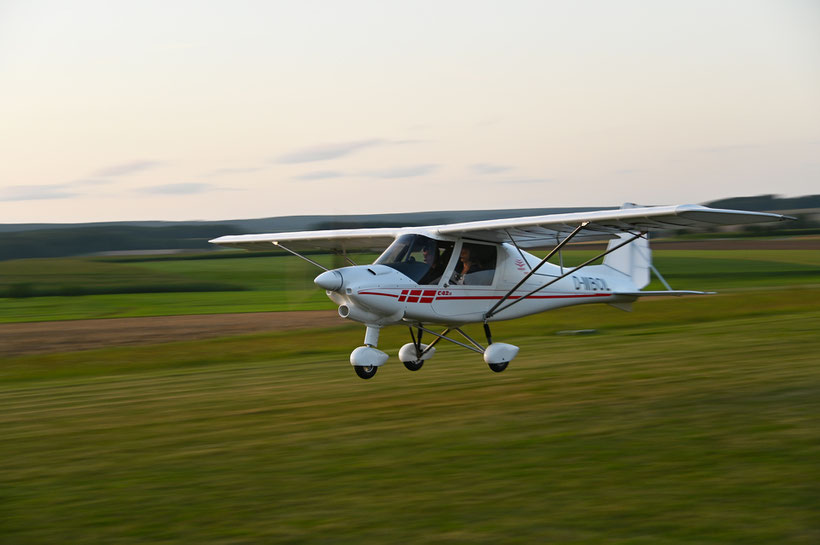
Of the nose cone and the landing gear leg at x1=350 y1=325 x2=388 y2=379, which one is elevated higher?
the nose cone

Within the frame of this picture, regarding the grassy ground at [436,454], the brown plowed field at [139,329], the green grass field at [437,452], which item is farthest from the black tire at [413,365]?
the brown plowed field at [139,329]

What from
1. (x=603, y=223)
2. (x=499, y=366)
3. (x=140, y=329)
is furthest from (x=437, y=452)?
→ (x=140, y=329)

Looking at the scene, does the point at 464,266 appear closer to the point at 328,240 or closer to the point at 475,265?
the point at 475,265

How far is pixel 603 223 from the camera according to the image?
37.6 ft

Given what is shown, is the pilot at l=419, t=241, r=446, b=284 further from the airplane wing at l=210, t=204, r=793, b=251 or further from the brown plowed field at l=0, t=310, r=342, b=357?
the brown plowed field at l=0, t=310, r=342, b=357

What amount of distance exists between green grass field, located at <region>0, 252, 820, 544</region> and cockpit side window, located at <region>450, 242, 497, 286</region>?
1.58 m

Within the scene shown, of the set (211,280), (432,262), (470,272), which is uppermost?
(432,262)

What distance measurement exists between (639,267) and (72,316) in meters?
30.1

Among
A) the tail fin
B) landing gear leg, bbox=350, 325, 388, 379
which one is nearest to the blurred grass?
the tail fin

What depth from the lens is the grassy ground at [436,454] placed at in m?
5.54

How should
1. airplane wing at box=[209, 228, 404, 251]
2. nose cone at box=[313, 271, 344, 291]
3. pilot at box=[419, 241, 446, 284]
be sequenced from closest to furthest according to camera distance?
nose cone at box=[313, 271, 344, 291]
pilot at box=[419, 241, 446, 284]
airplane wing at box=[209, 228, 404, 251]

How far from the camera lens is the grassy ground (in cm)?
554

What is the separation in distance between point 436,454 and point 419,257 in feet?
16.0

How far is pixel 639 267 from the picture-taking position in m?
16.2
